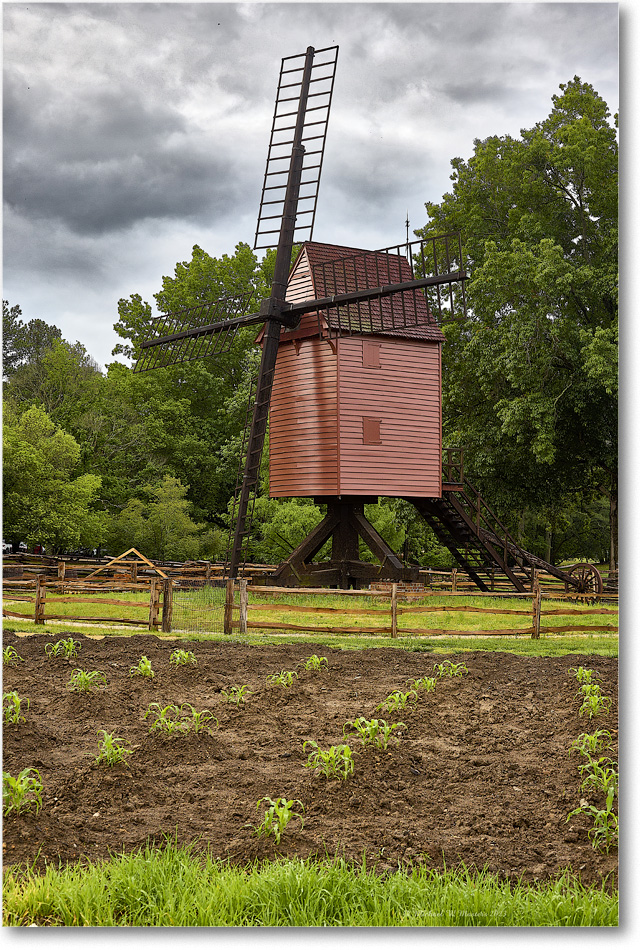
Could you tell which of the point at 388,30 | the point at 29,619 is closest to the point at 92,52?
the point at 388,30

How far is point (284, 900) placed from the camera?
3.44 meters

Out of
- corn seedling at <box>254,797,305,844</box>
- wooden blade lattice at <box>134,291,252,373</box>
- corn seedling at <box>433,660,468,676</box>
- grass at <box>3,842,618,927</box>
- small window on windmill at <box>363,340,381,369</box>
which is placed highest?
wooden blade lattice at <box>134,291,252,373</box>

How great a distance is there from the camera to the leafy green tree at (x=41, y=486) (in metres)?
20.9

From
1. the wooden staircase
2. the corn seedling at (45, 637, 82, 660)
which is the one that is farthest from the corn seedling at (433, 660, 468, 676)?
the wooden staircase

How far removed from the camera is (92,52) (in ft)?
17.3

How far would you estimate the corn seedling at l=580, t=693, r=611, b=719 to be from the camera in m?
6.26

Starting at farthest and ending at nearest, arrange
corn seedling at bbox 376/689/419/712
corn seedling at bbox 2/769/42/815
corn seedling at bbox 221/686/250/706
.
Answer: corn seedling at bbox 221/686/250/706, corn seedling at bbox 376/689/419/712, corn seedling at bbox 2/769/42/815

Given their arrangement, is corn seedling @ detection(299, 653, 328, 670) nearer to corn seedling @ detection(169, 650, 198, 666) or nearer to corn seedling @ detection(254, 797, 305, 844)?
corn seedling @ detection(169, 650, 198, 666)

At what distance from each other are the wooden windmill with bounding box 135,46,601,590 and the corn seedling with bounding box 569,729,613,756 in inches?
435

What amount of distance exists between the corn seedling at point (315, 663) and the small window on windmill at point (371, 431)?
8.86 metres

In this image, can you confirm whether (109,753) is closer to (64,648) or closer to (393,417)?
(64,648)

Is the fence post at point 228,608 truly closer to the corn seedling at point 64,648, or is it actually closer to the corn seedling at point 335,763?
the corn seedling at point 64,648

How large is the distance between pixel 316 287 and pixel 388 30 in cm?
1236

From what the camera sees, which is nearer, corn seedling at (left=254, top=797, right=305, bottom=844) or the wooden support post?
corn seedling at (left=254, top=797, right=305, bottom=844)
